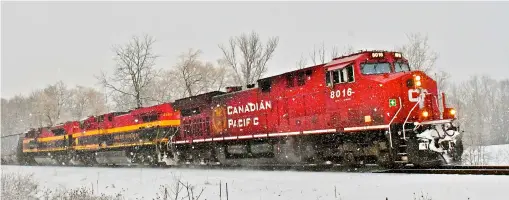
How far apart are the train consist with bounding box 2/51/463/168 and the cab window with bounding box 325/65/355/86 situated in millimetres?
12

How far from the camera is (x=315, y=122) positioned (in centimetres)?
Answer: 1515

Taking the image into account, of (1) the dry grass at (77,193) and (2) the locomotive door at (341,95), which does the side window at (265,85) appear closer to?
(2) the locomotive door at (341,95)

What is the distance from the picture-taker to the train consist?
12.5 meters

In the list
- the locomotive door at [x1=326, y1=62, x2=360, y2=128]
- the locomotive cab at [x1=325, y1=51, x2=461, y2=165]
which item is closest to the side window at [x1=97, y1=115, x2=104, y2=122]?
the locomotive door at [x1=326, y1=62, x2=360, y2=128]

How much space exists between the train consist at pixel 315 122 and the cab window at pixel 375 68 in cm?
3

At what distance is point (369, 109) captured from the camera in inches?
527

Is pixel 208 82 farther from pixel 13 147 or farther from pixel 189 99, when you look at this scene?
pixel 189 99

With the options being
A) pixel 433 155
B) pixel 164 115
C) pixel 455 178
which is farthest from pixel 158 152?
pixel 455 178

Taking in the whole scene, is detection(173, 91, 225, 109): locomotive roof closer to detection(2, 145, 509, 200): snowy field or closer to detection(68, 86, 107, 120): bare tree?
detection(2, 145, 509, 200): snowy field

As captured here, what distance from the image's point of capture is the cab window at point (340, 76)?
1388 cm

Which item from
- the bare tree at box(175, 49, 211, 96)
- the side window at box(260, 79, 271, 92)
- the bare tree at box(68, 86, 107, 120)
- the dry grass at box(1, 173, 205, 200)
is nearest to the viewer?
the dry grass at box(1, 173, 205, 200)

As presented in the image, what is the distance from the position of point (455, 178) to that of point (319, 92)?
5936mm

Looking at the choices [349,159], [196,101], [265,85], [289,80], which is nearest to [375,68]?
[349,159]

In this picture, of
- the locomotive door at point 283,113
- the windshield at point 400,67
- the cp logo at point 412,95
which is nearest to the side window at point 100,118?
the locomotive door at point 283,113
